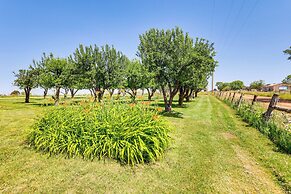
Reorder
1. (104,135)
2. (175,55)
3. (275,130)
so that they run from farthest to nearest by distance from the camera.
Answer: (175,55) → (275,130) → (104,135)

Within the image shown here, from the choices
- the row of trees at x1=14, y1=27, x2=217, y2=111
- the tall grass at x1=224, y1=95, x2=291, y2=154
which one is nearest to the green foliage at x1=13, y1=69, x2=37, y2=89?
the row of trees at x1=14, y1=27, x2=217, y2=111

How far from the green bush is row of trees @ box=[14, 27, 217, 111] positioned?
119 centimetres

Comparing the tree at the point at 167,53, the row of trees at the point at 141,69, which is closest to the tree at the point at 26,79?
the row of trees at the point at 141,69

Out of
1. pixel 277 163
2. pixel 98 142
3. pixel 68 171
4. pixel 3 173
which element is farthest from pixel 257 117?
pixel 3 173

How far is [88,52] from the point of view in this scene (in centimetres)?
2059

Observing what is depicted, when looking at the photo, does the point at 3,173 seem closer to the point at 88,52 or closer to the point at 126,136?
the point at 126,136

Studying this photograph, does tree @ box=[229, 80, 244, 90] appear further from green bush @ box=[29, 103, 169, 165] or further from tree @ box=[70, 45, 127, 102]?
green bush @ box=[29, 103, 169, 165]

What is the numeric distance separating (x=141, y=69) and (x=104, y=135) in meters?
10.0

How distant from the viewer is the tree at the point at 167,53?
1116 centimetres

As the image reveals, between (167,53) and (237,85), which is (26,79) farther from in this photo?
(237,85)

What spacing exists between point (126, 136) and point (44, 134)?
2.59 metres

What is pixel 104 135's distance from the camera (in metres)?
4.28

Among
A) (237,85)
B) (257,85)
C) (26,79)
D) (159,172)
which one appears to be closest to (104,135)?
(159,172)

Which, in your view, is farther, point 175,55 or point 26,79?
point 26,79
